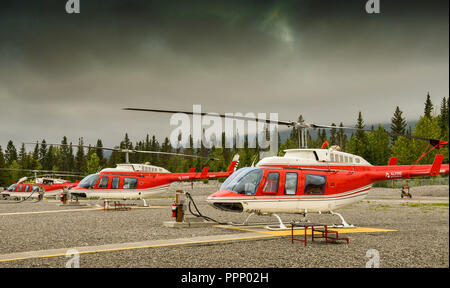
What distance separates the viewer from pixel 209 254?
9.45 meters

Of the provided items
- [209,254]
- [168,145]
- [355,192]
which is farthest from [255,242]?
[168,145]

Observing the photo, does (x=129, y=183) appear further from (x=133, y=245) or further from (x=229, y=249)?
(x=229, y=249)

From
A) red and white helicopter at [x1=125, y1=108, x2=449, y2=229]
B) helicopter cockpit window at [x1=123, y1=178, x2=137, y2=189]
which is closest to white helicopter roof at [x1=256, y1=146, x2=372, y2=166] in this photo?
red and white helicopter at [x1=125, y1=108, x2=449, y2=229]

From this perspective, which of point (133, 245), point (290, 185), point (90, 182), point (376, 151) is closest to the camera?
point (133, 245)

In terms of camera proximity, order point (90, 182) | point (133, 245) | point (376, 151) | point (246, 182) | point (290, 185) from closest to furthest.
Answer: point (133, 245) → point (246, 182) → point (290, 185) → point (90, 182) → point (376, 151)

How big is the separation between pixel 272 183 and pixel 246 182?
0.97 m

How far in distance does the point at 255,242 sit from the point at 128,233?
492 cm

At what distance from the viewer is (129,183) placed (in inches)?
1085

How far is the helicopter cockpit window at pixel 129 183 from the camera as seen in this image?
27453 mm

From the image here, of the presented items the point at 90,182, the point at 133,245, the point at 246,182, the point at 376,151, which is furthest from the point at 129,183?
the point at 376,151

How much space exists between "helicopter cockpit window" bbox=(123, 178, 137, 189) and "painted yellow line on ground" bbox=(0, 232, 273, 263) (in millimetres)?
16080

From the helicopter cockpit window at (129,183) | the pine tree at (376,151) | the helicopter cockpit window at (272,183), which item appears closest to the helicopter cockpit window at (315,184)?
the helicopter cockpit window at (272,183)

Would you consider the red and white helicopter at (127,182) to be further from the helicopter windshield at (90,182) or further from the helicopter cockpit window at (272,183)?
the helicopter cockpit window at (272,183)
